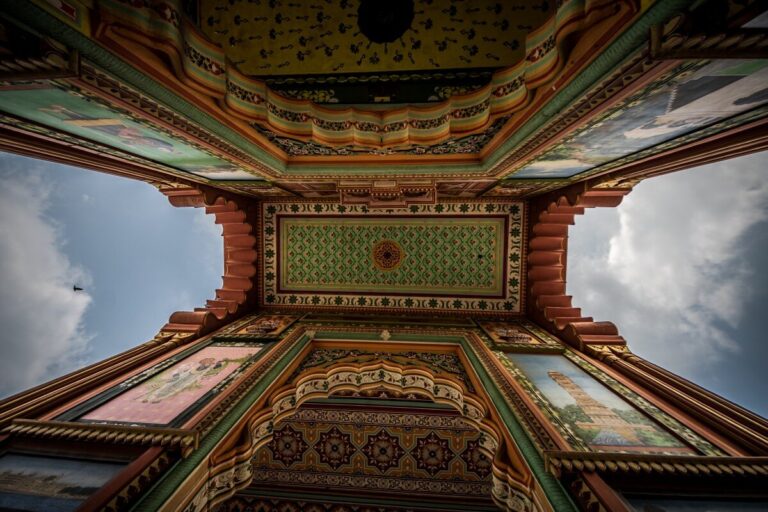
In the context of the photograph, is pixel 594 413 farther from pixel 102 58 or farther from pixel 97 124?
pixel 97 124

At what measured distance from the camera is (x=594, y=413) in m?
2.60

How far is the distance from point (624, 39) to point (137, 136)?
3.27m

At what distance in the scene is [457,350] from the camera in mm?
4375

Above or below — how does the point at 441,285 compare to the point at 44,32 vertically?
below

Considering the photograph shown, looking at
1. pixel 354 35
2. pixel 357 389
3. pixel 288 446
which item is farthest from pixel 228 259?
pixel 354 35

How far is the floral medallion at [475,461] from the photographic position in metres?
5.29

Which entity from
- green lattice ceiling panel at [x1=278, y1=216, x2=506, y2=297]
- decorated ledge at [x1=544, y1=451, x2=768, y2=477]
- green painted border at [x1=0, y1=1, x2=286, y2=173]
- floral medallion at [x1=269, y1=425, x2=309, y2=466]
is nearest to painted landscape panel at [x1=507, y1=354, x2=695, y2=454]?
decorated ledge at [x1=544, y1=451, x2=768, y2=477]

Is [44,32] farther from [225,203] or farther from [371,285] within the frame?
[371,285]

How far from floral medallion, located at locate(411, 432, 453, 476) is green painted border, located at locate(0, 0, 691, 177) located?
470cm

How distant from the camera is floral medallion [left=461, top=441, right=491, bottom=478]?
5293mm

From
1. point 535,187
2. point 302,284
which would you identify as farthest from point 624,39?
point 302,284

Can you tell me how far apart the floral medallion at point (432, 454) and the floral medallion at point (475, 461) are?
278mm

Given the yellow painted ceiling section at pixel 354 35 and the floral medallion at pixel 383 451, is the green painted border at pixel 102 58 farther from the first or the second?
the floral medallion at pixel 383 451

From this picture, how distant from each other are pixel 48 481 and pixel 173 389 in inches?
43.9
